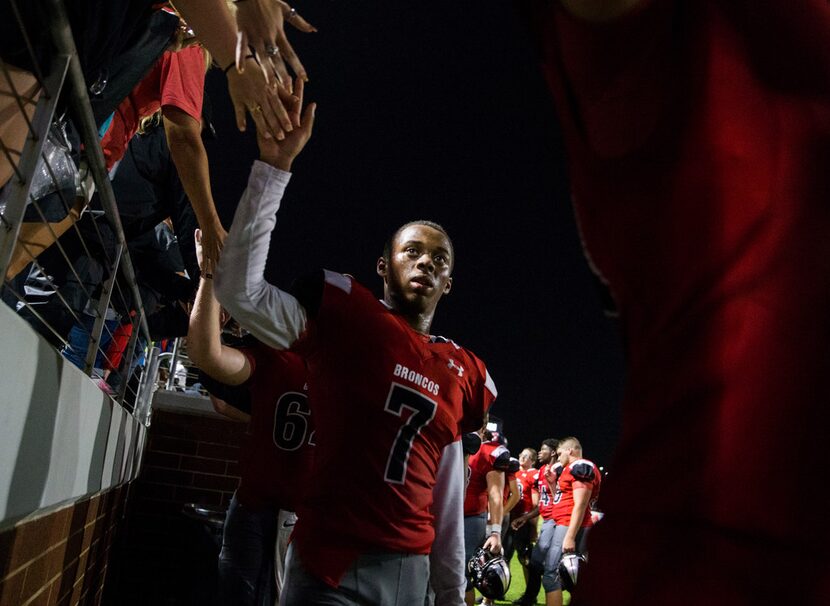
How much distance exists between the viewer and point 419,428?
109 inches

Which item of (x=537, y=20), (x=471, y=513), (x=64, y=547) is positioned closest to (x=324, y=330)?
(x=64, y=547)

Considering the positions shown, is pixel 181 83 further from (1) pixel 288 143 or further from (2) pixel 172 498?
(2) pixel 172 498

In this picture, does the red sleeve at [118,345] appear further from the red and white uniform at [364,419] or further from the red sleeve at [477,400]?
the red sleeve at [477,400]

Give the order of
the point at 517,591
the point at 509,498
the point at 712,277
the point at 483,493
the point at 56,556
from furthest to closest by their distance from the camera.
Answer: the point at 517,591 → the point at 509,498 → the point at 483,493 → the point at 56,556 → the point at 712,277

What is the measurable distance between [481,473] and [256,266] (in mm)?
6897

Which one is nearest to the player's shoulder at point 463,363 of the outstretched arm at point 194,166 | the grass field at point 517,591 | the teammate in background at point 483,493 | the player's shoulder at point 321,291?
the player's shoulder at point 321,291

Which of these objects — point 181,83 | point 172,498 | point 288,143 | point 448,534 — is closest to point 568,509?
point 172,498

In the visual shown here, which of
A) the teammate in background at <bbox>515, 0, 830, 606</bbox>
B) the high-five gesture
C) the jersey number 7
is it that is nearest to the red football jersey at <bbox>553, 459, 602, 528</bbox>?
the jersey number 7

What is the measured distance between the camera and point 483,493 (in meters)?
8.52

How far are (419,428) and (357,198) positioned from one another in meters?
30.9

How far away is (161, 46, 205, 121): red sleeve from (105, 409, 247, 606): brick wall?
4394 millimetres

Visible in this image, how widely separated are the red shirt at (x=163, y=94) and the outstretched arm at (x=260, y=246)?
2.90 ft

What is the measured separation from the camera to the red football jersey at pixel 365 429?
2.46 metres

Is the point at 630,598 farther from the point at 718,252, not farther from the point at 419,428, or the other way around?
the point at 419,428
